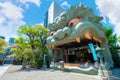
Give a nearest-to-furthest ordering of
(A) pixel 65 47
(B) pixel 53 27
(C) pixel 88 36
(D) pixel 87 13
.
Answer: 1. (C) pixel 88 36
2. (D) pixel 87 13
3. (B) pixel 53 27
4. (A) pixel 65 47

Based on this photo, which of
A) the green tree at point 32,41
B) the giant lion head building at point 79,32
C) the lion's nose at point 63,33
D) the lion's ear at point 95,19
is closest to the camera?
the giant lion head building at point 79,32

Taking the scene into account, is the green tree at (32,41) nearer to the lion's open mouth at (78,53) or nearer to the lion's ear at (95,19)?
the lion's open mouth at (78,53)

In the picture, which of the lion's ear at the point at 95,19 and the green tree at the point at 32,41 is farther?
the green tree at the point at 32,41

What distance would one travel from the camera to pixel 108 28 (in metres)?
31.8

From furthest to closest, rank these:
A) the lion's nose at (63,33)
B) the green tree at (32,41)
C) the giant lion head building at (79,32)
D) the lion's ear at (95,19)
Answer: the green tree at (32,41) < the lion's nose at (63,33) < the lion's ear at (95,19) < the giant lion head building at (79,32)

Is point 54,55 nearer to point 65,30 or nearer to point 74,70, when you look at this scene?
point 65,30

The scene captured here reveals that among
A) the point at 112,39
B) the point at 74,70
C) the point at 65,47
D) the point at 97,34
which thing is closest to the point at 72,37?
the point at 97,34

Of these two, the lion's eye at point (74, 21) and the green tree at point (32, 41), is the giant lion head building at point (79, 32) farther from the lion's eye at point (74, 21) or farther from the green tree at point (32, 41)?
the green tree at point (32, 41)

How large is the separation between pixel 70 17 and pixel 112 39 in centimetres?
1513

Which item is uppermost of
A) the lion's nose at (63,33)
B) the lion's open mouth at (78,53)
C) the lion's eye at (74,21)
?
the lion's eye at (74,21)

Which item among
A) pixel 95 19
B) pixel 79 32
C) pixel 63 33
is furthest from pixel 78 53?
pixel 79 32

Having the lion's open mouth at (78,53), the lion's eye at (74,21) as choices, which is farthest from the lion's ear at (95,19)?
the lion's open mouth at (78,53)

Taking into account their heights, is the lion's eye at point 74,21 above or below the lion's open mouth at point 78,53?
above

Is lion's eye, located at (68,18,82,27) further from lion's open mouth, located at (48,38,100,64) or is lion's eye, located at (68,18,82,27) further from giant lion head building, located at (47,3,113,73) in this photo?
lion's open mouth, located at (48,38,100,64)
